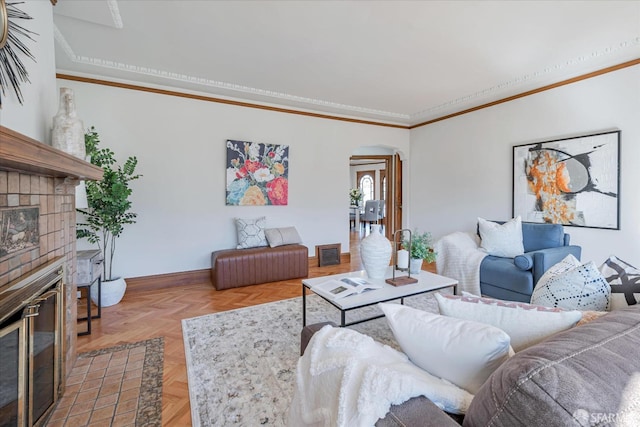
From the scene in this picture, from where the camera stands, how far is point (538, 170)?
12.2 feet

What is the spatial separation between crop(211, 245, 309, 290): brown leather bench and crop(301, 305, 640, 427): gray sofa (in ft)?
10.7

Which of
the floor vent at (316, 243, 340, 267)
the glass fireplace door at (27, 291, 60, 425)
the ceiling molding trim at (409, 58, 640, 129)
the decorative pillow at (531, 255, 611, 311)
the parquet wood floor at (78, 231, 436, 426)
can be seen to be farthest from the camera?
the floor vent at (316, 243, 340, 267)

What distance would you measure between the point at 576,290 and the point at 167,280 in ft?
13.3

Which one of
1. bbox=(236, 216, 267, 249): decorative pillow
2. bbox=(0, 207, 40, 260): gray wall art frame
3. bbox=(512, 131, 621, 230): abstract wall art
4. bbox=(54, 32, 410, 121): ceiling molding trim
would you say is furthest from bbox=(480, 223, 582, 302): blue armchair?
bbox=(0, 207, 40, 260): gray wall art frame

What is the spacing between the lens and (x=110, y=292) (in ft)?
9.96

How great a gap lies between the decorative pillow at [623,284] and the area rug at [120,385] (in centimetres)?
223

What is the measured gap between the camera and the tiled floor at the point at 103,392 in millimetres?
Result: 1524

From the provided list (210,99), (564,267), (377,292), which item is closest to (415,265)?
(377,292)

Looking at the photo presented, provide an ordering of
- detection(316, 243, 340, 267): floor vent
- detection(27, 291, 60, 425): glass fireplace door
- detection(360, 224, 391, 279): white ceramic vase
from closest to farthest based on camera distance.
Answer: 1. detection(27, 291, 60, 425): glass fireplace door
2. detection(360, 224, 391, 279): white ceramic vase
3. detection(316, 243, 340, 267): floor vent

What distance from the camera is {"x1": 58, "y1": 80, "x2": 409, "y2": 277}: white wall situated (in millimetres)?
3506

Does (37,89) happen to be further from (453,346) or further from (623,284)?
(623,284)

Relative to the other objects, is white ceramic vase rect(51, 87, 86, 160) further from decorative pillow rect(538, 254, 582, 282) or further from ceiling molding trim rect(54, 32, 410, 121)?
decorative pillow rect(538, 254, 582, 282)

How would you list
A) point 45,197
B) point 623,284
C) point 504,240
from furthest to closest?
point 504,240, point 45,197, point 623,284

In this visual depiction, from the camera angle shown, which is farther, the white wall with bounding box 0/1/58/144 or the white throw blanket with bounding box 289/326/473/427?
the white wall with bounding box 0/1/58/144
